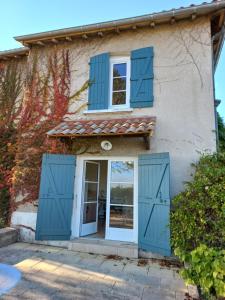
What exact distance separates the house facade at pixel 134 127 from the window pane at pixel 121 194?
0.03 m

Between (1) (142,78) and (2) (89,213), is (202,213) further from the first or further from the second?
(1) (142,78)

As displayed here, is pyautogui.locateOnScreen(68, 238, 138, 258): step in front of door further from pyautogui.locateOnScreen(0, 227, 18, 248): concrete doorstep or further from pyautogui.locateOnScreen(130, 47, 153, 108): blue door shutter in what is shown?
pyautogui.locateOnScreen(130, 47, 153, 108): blue door shutter

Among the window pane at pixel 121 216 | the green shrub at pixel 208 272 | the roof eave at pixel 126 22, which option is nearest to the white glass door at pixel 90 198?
the window pane at pixel 121 216

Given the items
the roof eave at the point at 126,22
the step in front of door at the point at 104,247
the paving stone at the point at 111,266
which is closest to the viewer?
the paving stone at the point at 111,266

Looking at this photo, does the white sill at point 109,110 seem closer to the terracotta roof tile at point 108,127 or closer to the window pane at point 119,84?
the terracotta roof tile at point 108,127

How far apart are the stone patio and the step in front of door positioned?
18 centimetres

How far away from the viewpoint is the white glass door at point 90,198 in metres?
7.25

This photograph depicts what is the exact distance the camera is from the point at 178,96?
265 inches

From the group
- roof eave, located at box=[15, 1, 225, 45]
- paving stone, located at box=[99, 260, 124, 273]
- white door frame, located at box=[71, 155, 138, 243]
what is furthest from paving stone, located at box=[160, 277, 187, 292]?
roof eave, located at box=[15, 1, 225, 45]

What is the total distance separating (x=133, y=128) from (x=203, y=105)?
2.19 meters

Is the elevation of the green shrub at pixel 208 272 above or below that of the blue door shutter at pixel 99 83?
below

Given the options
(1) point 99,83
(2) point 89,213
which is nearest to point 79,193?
(2) point 89,213

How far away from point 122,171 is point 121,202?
0.93m

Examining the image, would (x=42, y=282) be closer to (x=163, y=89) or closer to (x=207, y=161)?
(x=207, y=161)
